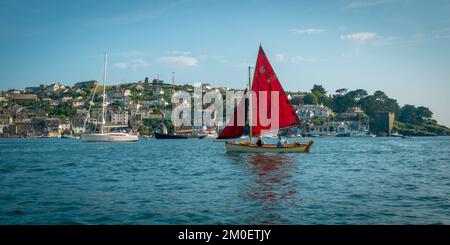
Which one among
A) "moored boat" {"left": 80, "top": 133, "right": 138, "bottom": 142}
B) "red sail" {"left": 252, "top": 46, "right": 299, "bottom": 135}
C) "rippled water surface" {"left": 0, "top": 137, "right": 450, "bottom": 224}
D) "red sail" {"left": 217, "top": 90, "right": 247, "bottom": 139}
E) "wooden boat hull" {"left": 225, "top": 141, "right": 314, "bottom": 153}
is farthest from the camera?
"moored boat" {"left": 80, "top": 133, "right": 138, "bottom": 142}

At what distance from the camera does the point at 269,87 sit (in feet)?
132

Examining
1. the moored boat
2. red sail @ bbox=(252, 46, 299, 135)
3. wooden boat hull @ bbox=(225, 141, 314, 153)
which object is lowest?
the moored boat

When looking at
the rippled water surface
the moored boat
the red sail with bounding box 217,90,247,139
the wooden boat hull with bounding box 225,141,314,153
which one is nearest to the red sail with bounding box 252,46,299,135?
the wooden boat hull with bounding box 225,141,314,153

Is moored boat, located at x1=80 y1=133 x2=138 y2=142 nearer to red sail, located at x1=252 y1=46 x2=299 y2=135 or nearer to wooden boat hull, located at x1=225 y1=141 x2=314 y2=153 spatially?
wooden boat hull, located at x1=225 y1=141 x2=314 y2=153

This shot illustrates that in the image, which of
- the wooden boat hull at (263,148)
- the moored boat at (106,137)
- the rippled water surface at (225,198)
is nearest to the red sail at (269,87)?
the wooden boat hull at (263,148)

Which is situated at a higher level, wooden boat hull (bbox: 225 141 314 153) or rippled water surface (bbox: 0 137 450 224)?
wooden boat hull (bbox: 225 141 314 153)

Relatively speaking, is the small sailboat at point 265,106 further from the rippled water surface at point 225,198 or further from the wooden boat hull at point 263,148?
the rippled water surface at point 225,198

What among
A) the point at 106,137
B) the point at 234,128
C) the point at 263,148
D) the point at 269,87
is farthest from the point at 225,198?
the point at 106,137

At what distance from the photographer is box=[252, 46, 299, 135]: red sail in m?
40.1

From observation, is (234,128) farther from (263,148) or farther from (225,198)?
(225,198)

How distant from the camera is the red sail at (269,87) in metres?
40.1

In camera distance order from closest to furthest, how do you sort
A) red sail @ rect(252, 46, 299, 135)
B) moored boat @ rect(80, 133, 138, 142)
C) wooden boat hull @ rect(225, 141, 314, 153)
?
red sail @ rect(252, 46, 299, 135), wooden boat hull @ rect(225, 141, 314, 153), moored boat @ rect(80, 133, 138, 142)

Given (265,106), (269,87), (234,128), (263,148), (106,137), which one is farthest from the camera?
(106,137)
